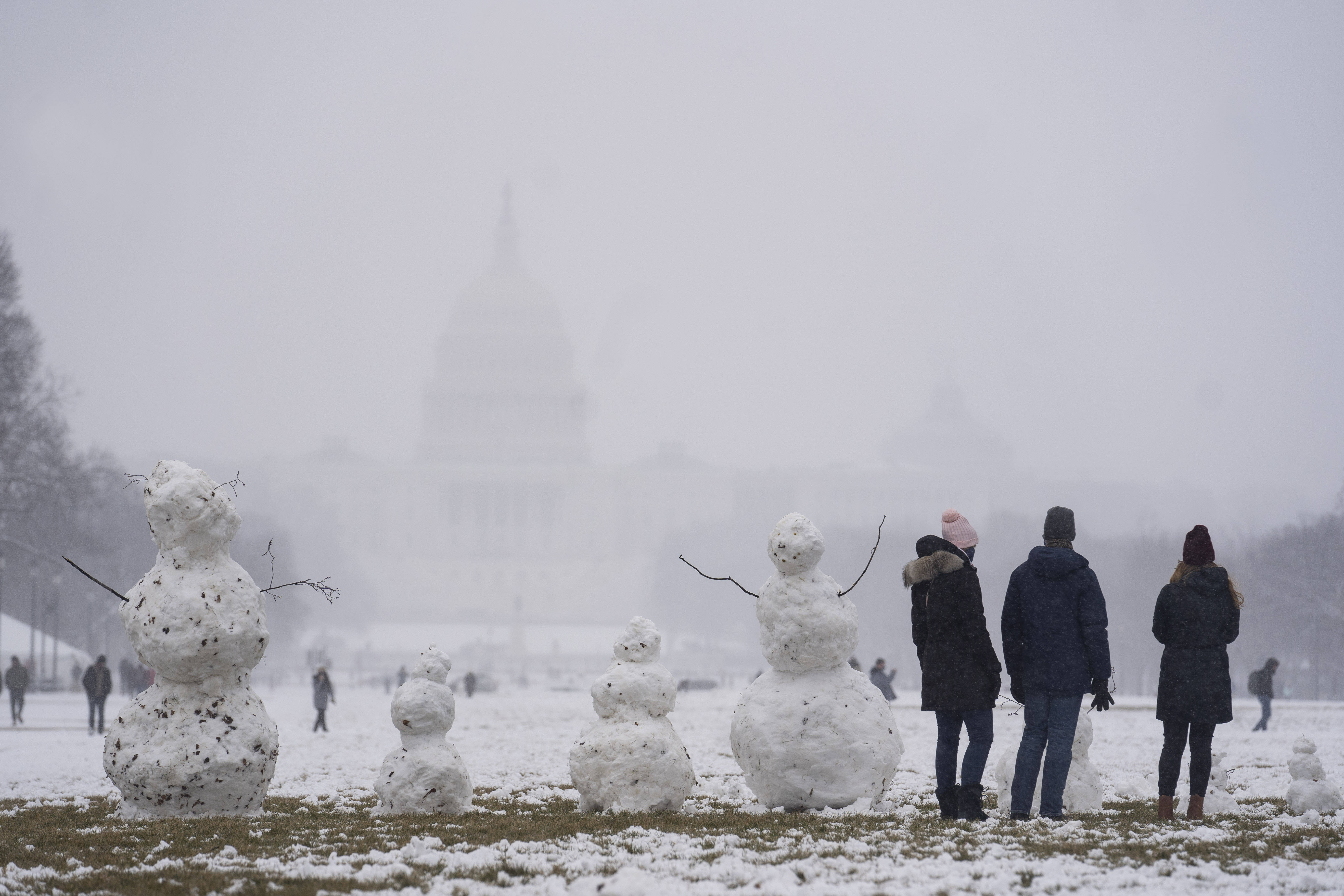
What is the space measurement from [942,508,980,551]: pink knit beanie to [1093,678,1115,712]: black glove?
1297 mm

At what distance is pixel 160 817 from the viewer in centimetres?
1126

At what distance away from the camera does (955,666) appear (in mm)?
10805

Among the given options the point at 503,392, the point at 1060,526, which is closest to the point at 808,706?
the point at 1060,526

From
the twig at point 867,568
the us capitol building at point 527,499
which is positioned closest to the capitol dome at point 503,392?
the us capitol building at point 527,499

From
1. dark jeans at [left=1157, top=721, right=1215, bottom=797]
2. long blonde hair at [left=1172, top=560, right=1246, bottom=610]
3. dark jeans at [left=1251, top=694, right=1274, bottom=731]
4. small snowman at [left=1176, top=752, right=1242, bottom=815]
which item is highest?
long blonde hair at [left=1172, top=560, right=1246, bottom=610]

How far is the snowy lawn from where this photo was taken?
839cm

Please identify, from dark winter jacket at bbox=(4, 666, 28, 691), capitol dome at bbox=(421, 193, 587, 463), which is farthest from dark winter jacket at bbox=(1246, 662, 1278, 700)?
capitol dome at bbox=(421, 193, 587, 463)

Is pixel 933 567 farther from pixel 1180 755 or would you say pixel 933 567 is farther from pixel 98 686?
pixel 98 686

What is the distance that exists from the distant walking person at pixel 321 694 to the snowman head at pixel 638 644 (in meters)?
15.1

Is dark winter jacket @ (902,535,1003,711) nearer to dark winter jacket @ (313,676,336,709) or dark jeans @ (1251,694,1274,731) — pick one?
dark jeans @ (1251,694,1274,731)

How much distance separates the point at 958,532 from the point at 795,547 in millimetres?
1151

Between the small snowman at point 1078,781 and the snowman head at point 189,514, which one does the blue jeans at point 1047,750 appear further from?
the snowman head at point 189,514

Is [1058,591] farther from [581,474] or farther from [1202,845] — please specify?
[581,474]

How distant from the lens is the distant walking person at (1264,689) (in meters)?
25.2
